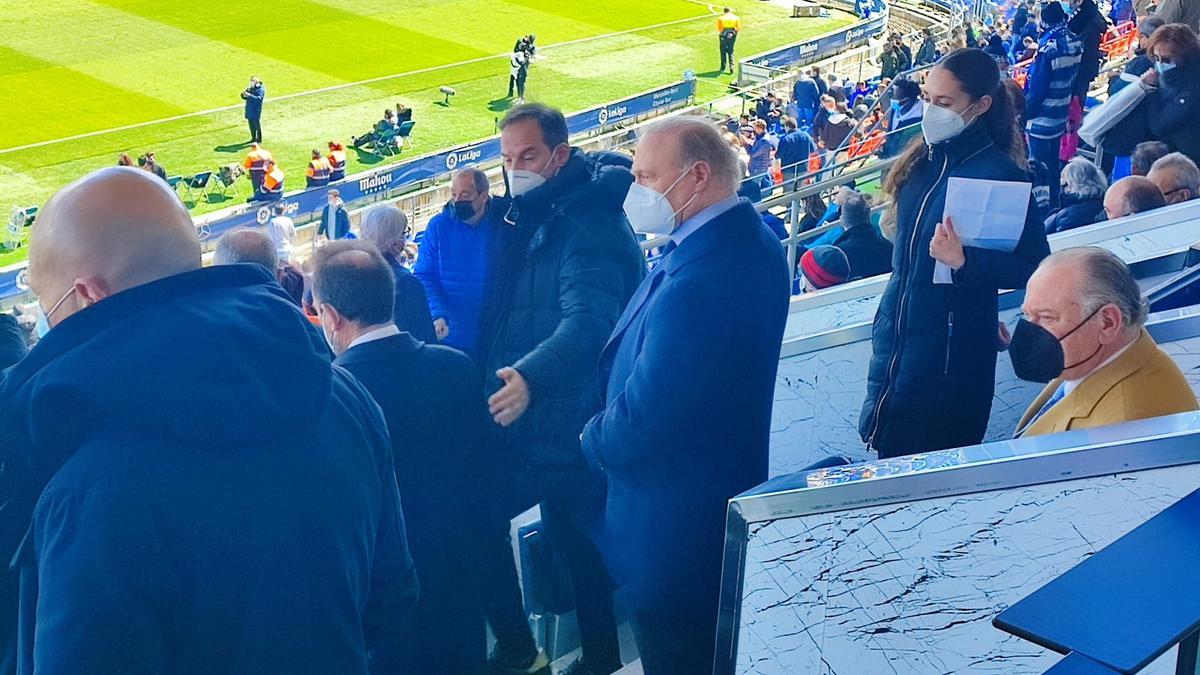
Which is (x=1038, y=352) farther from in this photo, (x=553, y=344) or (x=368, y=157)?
(x=368, y=157)

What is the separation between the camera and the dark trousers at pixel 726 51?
28188 millimetres

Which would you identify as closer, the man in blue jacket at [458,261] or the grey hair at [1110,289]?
the grey hair at [1110,289]

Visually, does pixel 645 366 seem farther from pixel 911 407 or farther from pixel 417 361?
pixel 911 407

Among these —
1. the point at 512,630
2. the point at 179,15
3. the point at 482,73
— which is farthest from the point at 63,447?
the point at 179,15

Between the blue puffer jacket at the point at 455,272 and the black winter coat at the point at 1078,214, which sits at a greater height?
the blue puffer jacket at the point at 455,272

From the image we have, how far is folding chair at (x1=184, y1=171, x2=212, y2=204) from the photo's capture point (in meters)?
18.9

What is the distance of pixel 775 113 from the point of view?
18.4m

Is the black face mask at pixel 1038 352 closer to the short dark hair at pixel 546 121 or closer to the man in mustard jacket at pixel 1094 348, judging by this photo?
the man in mustard jacket at pixel 1094 348

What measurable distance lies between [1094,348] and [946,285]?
78cm

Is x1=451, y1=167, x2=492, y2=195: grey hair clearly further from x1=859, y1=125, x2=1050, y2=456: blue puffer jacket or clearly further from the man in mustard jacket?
the man in mustard jacket

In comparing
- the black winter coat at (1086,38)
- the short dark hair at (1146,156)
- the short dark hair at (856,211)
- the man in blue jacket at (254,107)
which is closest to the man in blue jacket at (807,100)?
the man in blue jacket at (254,107)

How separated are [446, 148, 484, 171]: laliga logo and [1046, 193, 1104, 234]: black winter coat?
14019mm

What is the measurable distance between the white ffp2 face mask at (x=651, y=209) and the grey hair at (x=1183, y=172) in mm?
2749

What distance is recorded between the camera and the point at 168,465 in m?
1.77
